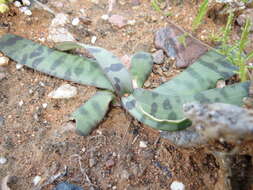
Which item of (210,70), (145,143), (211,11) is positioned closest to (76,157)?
(145,143)

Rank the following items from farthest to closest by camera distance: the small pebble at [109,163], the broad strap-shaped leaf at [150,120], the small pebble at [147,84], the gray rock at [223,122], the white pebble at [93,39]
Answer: the white pebble at [93,39], the small pebble at [147,84], the small pebble at [109,163], the broad strap-shaped leaf at [150,120], the gray rock at [223,122]

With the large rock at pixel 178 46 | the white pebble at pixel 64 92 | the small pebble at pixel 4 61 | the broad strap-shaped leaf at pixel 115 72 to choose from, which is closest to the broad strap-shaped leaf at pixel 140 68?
the broad strap-shaped leaf at pixel 115 72

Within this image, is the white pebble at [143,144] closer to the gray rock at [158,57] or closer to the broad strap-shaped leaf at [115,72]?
the broad strap-shaped leaf at [115,72]

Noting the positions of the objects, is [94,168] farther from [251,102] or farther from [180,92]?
[251,102]

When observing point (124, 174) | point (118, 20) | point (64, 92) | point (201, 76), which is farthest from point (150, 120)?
point (118, 20)

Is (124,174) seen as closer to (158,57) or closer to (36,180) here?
(36,180)

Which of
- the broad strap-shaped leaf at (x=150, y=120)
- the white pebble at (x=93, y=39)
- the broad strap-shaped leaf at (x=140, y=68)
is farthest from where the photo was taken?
the white pebble at (x=93, y=39)

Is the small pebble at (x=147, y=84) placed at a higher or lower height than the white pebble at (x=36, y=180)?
higher
